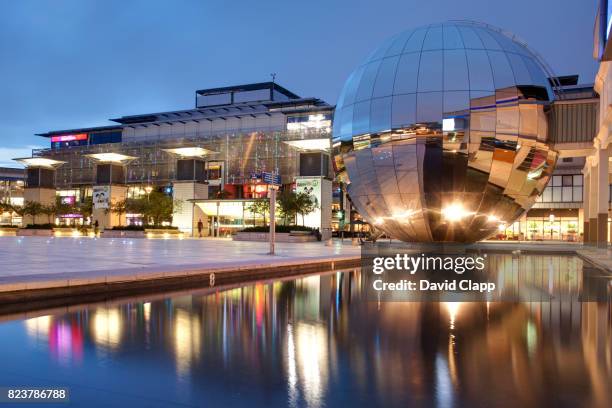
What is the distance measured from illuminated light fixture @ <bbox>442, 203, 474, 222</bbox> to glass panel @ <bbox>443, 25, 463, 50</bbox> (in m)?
4.58

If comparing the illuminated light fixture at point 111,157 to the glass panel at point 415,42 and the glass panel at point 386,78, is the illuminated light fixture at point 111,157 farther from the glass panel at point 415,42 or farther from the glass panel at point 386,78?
the glass panel at point 415,42

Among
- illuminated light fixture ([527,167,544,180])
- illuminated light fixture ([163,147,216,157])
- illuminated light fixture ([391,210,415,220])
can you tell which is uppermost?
illuminated light fixture ([163,147,216,157])

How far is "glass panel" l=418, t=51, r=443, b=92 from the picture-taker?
1533 cm

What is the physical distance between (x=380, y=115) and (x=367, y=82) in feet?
4.79

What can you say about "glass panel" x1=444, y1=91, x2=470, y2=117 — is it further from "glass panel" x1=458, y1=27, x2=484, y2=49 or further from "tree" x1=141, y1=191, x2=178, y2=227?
"tree" x1=141, y1=191, x2=178, y2=227

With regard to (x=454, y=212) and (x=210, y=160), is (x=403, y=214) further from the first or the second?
(x=210, y=160)

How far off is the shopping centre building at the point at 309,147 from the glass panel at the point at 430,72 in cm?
4

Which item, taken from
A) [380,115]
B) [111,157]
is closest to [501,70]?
[380,115]

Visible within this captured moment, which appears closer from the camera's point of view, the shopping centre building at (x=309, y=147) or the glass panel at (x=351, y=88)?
the shopping centre building at (x=309, y=147)

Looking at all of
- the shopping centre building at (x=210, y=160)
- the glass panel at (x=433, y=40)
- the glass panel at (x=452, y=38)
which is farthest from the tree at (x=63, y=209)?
the glass panel at (x=452, y=38)

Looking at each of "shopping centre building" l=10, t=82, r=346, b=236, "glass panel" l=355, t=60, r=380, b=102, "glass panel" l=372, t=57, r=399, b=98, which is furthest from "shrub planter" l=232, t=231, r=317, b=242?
"glass panel" l=372, t=57, r=399, b=98

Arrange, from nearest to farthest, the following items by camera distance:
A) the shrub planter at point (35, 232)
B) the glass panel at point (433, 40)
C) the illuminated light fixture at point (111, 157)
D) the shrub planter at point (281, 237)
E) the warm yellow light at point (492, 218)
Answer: the glass panel at point (433, 40) → the warm yellow light at point (492, 218) → the shrub planter at point (281, 237) → the shrub planter at point (35, 232) → the illuminated light fixture at point (111, 157)

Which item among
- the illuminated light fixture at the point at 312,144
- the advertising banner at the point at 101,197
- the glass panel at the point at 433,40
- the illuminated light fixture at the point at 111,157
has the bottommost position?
the advertising banner at the point at 101,197

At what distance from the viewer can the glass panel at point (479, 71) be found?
598 inches
